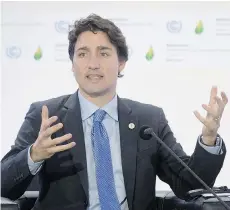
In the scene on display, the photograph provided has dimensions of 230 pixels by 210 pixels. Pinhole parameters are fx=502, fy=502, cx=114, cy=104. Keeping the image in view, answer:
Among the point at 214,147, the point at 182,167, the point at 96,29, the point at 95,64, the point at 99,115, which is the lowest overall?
the point at 182,167

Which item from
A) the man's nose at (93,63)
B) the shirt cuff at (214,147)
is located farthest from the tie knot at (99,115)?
the shirt cuff at (214,147)

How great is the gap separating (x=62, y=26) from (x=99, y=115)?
0.83 m

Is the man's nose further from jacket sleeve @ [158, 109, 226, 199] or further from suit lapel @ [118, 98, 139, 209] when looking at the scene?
jacket sleeve @ [158, 109, 226, 199]

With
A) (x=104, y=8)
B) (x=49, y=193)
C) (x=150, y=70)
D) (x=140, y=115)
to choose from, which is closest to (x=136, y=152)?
(x=140, y=115)

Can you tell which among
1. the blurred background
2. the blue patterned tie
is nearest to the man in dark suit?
the blue patterned tie

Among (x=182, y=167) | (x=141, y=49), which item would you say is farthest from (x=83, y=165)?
(x=141, y=49)

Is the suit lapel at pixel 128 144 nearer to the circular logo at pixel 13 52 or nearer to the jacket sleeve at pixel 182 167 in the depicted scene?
the jacket sleeve at pixel 182 167

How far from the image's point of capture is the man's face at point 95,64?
198 centimetres

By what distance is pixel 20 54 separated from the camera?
263cm

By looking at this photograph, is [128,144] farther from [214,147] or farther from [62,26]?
[62,26]

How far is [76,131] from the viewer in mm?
1939

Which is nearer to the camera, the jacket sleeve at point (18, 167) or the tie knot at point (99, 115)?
the jacket sleeve at point (18, 167)

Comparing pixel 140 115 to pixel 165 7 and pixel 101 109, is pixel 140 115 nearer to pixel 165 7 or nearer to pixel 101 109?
pixel 101 109

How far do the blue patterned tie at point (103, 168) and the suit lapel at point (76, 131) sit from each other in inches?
1.8
